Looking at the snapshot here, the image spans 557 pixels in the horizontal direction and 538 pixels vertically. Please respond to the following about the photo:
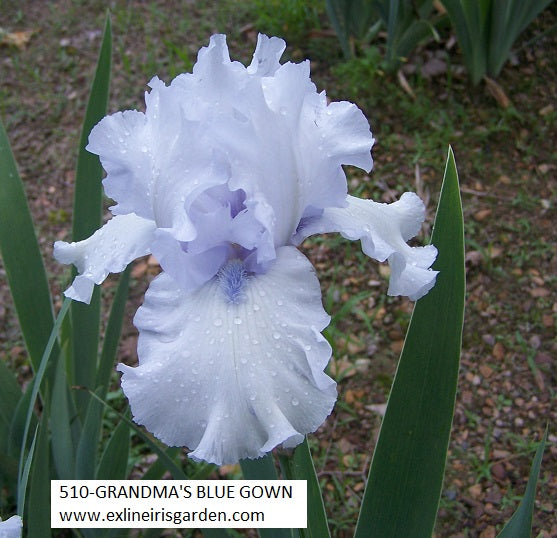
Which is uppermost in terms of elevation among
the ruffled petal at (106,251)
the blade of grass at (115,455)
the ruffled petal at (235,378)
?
the ruffled petal at (106,251)

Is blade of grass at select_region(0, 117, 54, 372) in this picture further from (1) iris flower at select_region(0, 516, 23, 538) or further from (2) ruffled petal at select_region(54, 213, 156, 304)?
(1) iris flower at select_region(0, 516, 23, 538)

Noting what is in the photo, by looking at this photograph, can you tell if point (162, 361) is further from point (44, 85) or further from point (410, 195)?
point (44, 85)

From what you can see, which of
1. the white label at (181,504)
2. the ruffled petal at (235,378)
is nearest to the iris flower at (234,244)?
the ruffled petal at (235,378)

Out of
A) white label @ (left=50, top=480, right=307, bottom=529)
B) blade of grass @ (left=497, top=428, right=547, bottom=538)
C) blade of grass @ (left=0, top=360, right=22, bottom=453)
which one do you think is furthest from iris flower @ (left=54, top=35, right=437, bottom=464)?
blade of grass @ (left=0, top=360, right=22, bottom=453)

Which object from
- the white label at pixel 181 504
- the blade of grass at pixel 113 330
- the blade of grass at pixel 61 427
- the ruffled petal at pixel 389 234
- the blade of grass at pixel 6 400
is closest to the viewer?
the ruffled petal at pixel 389 234

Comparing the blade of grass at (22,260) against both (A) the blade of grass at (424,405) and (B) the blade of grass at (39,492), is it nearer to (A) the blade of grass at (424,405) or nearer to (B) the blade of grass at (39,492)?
(B) the blade of grass at (39,492)

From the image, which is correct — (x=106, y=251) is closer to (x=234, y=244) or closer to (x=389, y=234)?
(x=234, y=244)

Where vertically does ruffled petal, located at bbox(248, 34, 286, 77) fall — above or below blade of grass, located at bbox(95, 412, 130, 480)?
above
